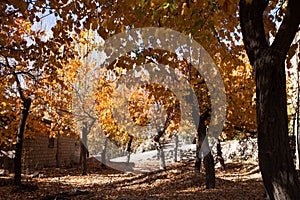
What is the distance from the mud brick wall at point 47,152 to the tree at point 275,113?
57.3 ft

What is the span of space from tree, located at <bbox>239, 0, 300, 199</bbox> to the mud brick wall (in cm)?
1748

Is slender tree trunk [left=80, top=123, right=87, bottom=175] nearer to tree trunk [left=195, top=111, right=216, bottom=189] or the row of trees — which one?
the row of trees

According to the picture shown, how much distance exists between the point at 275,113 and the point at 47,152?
70.8ft

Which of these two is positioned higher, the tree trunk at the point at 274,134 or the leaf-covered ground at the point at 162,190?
the tree trunk at the point at 274,134

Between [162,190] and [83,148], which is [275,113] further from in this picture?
[83,148]

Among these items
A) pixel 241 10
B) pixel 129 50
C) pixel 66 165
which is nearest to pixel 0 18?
pixel 129 50

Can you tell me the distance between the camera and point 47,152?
898 inches

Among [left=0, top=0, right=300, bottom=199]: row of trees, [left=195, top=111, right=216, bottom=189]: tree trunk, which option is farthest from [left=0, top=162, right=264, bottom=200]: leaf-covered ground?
[left=0, top=0, right=300, bottom=199]: row of trees

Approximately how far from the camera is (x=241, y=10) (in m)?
4.15

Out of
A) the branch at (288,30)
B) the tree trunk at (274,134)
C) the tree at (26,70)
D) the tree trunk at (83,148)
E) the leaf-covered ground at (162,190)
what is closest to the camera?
the tree trunk at (274,134)

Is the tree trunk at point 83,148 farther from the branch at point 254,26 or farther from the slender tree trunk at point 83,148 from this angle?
the branch at point 254,26

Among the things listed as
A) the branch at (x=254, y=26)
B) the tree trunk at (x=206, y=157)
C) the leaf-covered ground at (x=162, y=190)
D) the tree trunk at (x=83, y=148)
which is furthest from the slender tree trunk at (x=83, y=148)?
the branch at (x=254, y=26)

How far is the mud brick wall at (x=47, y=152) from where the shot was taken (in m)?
19.8

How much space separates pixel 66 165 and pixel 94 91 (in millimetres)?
9162
